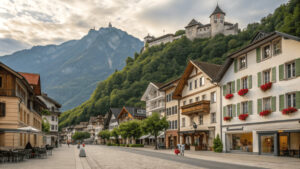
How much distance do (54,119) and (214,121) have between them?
2149 inches

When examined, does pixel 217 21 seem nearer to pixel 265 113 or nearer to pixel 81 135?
pixel 81 135

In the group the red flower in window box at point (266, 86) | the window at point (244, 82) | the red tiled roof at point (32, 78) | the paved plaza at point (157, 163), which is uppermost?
the red tiled roof at point (32, 78)

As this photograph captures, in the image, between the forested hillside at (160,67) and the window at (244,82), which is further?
the forested hillside at (160,67)

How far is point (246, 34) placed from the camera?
Result: 129 metres

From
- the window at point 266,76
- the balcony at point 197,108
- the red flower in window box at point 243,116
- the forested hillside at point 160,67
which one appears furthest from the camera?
the forested hillside at point 160,67

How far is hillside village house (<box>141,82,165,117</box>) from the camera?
209 feet

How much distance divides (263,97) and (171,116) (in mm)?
26884

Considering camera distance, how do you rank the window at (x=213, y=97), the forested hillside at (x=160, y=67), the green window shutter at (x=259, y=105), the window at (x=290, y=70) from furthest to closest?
the forested hillside at (x=160, y=67)
the window at (x=213, y=97)
the green window shutter at (x=259, y=105)
the window at (x=290, y=70)

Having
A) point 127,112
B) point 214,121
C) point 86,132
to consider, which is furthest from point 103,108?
point 214,121

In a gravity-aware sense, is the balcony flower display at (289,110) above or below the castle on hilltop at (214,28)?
below

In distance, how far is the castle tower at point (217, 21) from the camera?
152875mm

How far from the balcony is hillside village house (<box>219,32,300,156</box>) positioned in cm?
377

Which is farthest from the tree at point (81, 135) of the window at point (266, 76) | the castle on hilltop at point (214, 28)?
the window at point (266, 76)

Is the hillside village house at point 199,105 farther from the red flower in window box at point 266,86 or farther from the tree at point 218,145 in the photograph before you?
the red flower in window box at point 266,86
